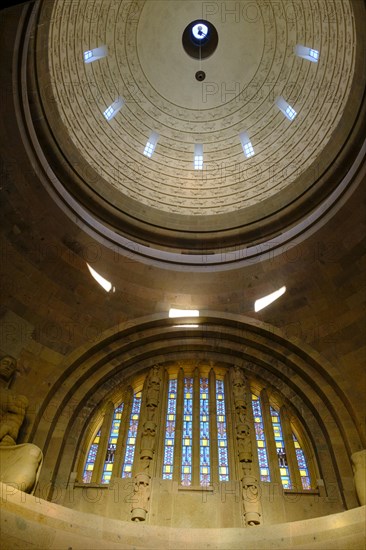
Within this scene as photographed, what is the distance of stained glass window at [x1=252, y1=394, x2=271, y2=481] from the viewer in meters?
10.8

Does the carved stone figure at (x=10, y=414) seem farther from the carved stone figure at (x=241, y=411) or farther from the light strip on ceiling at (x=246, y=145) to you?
the light strip on ceiling at (x=246, y=145)

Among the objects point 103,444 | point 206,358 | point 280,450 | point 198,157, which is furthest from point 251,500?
point 198,157

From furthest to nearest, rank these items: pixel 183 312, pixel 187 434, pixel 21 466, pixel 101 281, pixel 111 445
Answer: pixel 183 312 < pixel 101 281 < pixel 187 434 < pixel 111 445 < pixel 21 466

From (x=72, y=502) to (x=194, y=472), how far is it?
2.78m

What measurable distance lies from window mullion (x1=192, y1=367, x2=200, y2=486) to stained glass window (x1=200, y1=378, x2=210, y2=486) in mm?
107

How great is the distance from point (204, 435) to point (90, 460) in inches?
113

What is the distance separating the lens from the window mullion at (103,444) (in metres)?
10.7

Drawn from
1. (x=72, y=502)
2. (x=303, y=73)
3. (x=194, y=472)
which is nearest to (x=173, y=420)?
(x=194, y=472)

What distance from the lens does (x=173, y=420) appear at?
12117 mm

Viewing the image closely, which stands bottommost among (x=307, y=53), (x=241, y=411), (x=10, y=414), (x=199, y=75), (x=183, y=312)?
(x=10, y=414)

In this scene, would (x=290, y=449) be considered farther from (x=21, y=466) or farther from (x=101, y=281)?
(x=101, y=281)

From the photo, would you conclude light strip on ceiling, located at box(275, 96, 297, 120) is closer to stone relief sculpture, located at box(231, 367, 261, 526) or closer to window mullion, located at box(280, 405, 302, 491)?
stone relief sculpture, located at box(231, 367, 261, 526)

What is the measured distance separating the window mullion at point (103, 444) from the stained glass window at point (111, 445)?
0.28 ft

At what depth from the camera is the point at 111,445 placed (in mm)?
11516
